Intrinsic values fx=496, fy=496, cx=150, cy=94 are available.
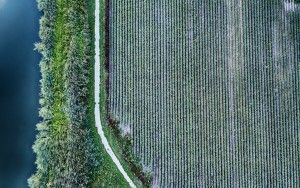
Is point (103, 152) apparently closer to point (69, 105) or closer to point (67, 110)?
point (67, 110)

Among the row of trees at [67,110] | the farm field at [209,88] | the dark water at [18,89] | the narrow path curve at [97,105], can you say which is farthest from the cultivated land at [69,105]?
the farm field at [209,88]

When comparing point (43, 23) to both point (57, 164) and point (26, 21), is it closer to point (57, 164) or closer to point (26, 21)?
point (26, 21)

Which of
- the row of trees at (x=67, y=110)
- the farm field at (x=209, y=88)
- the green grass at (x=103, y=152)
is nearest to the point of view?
the row of trees at (x=67, y=110)

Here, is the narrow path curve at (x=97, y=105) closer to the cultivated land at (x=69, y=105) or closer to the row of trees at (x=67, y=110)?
the cultivated land at (x=69, y=105)

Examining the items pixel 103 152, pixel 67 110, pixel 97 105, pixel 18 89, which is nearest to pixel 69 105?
pixel 67 110

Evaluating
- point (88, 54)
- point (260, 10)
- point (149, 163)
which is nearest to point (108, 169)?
point (149, 163)

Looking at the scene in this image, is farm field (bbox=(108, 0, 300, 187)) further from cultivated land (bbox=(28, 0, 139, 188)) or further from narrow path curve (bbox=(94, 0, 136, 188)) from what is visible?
cultivated land (bbox=(28, 0, 139, 188))
